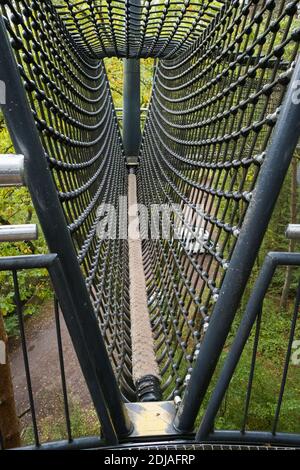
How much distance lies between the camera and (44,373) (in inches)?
179

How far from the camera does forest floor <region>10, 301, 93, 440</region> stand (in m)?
4.06

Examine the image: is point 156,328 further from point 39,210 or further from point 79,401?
point 79,401

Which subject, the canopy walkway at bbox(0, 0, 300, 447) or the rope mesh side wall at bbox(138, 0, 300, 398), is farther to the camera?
the rope mesh side wall at bbox(138, 0, 300, 398)

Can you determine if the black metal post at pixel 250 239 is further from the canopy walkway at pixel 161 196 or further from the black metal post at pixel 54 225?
the black metal post at pixel 54 225

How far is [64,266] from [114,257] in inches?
43.3

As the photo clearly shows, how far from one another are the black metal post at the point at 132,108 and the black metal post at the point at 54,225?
254cm

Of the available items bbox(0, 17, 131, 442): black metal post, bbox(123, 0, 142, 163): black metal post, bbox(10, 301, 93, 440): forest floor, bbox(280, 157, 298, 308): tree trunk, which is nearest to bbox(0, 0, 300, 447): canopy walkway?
bbox(0, 17, 131, 442): black metal post

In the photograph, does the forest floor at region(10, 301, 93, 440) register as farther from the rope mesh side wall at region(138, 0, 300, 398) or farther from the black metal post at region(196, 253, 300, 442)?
the black metal post at region(196, 253, 300, 442)

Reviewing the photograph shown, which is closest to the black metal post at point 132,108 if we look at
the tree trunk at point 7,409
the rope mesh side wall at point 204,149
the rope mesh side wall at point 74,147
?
the rope mesh side wall at point 204,149

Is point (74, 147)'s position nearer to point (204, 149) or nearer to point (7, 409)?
point (204, 149)

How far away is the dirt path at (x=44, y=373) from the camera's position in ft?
13.5

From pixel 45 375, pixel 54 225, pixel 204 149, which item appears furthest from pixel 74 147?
pixel 45 375

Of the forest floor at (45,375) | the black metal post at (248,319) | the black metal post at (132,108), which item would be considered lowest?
the forest floor at (45,375)

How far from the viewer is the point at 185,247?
1373 millimetres
